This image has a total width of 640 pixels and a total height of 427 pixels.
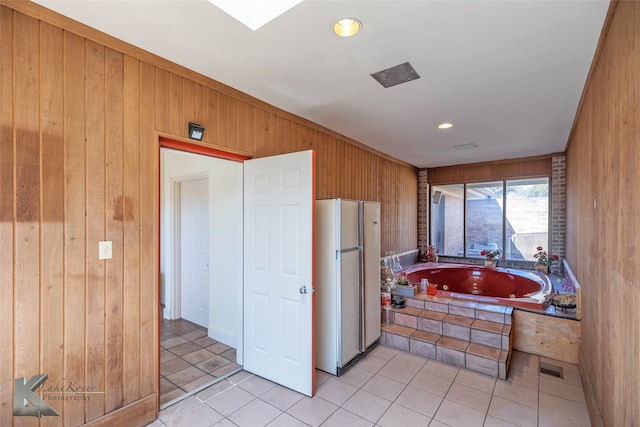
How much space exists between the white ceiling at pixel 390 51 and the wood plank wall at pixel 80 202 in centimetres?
20

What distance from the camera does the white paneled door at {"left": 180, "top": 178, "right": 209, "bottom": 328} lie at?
3.95 metres

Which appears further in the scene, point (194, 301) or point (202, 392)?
point (194, 301)

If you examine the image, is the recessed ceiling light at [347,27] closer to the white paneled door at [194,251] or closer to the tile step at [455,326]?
the white paneled door at [194,251]

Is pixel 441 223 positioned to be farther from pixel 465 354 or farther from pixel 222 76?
pixel 222 76

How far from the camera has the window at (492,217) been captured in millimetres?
5516

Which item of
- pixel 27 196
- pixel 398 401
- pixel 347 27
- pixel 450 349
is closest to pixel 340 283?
pixel 398 401

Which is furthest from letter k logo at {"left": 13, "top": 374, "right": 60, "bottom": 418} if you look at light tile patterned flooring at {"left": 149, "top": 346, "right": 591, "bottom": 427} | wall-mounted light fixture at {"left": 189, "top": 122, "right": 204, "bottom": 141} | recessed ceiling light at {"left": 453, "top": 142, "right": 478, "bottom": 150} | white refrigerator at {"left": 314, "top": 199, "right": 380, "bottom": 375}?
recessed ceiling light at {"left": 453, "top": 142, "right": 478, "bottom": 150}

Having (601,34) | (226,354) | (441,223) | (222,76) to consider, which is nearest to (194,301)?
(226,354)

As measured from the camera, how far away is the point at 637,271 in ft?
3.93

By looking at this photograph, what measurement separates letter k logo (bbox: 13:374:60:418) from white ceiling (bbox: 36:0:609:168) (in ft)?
6.74

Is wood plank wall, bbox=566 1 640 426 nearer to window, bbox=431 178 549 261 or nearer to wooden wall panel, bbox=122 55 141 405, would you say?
wooden wall panel, bbox=122 55 141 405

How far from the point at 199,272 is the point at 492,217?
5.51m

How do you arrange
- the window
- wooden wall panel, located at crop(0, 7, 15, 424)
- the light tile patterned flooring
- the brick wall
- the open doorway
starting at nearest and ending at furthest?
wooden wall panel, located at crop(0, 7, 15, 424)
the light tile patterned flooring
the open doorway
the brick wall
the window

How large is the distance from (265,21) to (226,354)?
10.2ft
